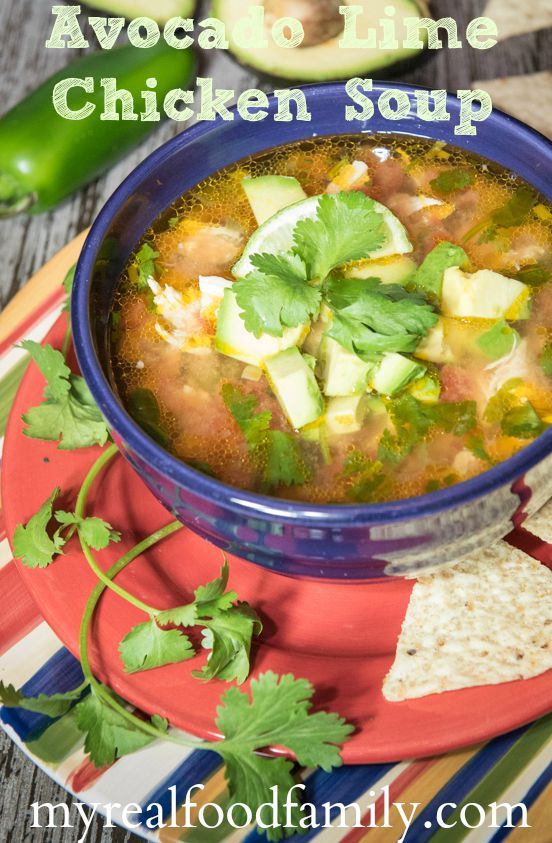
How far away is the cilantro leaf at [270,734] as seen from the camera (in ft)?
6.35

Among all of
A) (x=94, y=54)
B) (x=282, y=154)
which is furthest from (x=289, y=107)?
(x=94, y=54)

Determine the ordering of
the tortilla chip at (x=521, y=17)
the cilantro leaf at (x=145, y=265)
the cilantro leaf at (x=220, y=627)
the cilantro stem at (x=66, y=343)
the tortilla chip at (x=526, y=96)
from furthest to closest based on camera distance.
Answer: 1. the tortilla chip at (x=521, y=17)
2. the tortilla chip at (x=526, y=96)
3. the cilantro stem at (x=66, y=343)
4. the cilantro leaf at (x=145, y=265)
5. the cilantro leaf at (x=220, y=627)

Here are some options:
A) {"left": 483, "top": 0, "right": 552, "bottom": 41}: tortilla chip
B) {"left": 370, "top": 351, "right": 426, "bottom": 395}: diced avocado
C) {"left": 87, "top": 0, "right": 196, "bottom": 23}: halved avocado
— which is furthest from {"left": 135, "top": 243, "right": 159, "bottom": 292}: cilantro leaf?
{"left": 483, "top": 0, "right": 552, "bottom": 41}: tortilla chip

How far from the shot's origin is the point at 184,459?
2131mm

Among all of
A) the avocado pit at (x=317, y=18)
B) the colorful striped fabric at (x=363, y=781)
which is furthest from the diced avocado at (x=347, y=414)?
the avocado pit at (x=317, y=18)

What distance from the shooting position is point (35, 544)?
7.31 ft

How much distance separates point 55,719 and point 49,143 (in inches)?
82.7

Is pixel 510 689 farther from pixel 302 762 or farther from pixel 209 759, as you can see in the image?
pixel 209 759

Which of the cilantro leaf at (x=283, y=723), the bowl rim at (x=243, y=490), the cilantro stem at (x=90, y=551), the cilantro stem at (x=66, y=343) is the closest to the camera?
the bowl rim at (x=243, y=490)

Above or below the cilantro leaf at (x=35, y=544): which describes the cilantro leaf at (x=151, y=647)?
below

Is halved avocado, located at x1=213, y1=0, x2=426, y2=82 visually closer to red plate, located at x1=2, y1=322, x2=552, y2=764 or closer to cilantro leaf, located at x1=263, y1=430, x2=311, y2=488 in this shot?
red plate, located at x1=2, y1=322, x2=552, y2=764

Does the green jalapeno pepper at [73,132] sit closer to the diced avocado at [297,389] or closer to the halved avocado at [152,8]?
the halved avocado at [152,8]

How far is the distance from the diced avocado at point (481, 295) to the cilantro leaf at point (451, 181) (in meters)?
0.32

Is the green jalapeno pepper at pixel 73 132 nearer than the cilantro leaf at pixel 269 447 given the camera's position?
No
